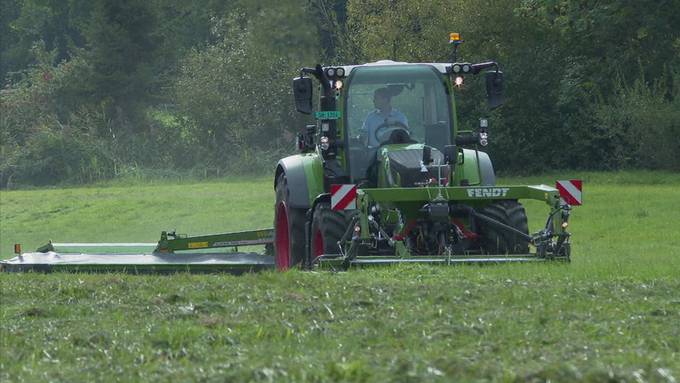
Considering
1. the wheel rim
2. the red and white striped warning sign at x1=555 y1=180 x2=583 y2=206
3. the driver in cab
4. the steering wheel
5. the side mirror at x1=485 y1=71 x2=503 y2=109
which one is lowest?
the wheel rim

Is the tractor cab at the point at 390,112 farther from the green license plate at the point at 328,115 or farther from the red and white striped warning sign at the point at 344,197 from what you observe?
the red and white striped warning sign at the point at 344,197

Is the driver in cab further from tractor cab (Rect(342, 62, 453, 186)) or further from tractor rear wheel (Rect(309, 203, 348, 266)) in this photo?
tractor rear wheel (Rect(309, 203, 348, 266))

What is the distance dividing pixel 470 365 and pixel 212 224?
2035 cm

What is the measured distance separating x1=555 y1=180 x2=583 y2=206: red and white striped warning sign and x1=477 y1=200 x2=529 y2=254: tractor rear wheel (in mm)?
513

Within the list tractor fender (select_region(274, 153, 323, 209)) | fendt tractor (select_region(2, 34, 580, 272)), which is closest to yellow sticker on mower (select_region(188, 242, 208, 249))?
fendt tractor (select_region(2, 34, 580, 272))

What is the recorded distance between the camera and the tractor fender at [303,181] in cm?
1515

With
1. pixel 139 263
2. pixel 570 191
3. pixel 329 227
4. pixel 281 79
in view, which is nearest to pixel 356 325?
pixel 329 227

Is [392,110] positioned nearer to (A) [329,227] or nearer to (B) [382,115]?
(B) [382,115]

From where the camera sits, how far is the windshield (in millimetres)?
15078

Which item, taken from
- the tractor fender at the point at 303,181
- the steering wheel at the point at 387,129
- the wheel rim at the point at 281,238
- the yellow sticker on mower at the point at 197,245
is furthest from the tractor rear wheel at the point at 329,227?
the yellow sticker on mower at the point at 197,245

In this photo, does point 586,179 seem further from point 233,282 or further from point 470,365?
point 470,365

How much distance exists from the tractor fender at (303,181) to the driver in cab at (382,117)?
728 millimetres

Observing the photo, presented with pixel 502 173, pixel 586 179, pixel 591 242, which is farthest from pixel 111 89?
pixel 591 242

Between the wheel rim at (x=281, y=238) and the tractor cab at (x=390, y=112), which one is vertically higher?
the tractor cab at (x=390, y=112)
